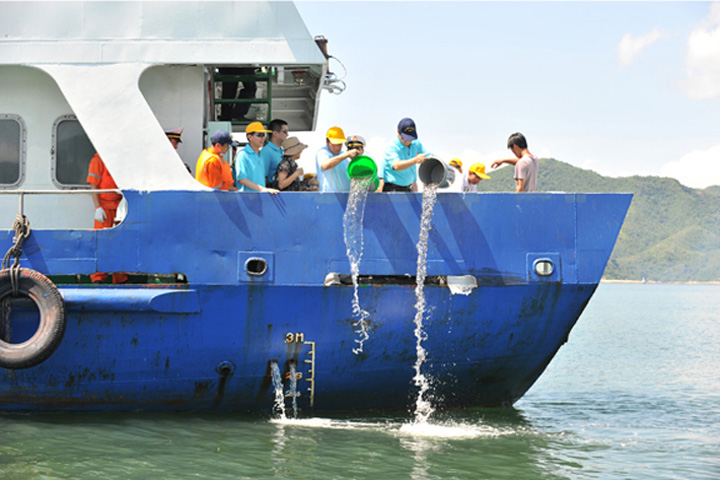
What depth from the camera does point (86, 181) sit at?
25.9ft

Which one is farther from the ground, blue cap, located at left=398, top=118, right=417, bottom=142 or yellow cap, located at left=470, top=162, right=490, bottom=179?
blue cap, located at left=398, top=118, right=417, bottom=142

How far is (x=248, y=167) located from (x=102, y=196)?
139 centimetres

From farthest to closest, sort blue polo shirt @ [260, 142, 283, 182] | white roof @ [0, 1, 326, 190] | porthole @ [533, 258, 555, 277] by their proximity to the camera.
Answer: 1. blue polo shirt @ [260, 142, 283, 182]
2. white roof @ [0, 1, 326, 190]
3. porthole @ [533, 258, 555, 277]

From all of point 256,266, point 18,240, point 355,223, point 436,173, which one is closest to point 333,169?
point 355,223

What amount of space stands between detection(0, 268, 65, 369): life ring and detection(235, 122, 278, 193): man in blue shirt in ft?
6.13

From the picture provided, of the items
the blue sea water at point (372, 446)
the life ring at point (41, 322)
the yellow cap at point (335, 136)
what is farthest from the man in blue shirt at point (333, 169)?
the life ring at point (41, 322)

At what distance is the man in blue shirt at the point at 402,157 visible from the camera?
7484 mm

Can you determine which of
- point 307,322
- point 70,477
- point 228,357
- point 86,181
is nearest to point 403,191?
point 307,322

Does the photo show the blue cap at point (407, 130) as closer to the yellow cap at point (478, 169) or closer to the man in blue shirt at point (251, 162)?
the yellow cap at point (478, 169)

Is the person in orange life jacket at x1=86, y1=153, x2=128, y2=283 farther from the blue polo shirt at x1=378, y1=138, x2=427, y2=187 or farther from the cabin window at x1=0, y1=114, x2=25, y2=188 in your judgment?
the blue polo shirt at x1=378, y1=138, x2=427, y2=187

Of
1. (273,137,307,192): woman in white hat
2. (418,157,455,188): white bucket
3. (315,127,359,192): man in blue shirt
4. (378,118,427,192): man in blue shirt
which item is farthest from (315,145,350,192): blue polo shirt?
(418,157,455,188): white bucket

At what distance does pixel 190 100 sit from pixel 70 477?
3.80m

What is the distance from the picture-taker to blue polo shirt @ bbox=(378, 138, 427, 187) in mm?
7480

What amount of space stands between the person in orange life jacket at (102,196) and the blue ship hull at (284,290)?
1.37ft
